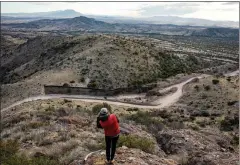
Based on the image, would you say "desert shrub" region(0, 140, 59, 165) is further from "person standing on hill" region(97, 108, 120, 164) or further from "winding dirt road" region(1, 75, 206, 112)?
"winding dirt road" region(1, 75, 206, 112)

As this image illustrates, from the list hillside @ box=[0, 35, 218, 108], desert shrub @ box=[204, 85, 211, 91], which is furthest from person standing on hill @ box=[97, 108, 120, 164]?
desert shrub @ box=[204, 85, 211, 91]

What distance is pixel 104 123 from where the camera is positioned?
12.4 metres

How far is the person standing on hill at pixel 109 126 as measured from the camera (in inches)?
484

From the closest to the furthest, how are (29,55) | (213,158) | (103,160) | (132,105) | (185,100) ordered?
(103,160) → (213,158) → (132,105) → (185,100) → (29,55)

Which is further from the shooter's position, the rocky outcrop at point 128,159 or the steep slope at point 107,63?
the steep slope at point 107,63

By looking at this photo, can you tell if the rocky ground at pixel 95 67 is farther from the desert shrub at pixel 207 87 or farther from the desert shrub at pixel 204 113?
the desert shrub at pixel 204 113

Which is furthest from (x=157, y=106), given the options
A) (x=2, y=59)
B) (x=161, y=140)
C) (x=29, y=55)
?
(x=2, y=59)

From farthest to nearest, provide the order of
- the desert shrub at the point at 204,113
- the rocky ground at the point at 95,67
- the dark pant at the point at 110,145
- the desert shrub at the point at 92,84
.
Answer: the rocky ground at the point at 95,67 → the desert shrub at the point at 92,84 → the desert shrub at the point at 204,113 → the dark pant at the point at 110,145

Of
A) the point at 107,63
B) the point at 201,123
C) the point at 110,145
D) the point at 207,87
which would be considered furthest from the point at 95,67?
the point at 110,145

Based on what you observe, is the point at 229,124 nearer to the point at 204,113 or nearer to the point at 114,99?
the point at 204,113

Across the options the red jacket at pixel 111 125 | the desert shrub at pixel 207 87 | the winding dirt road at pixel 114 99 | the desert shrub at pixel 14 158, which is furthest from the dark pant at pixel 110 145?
the desert shrub at pixel 207 87

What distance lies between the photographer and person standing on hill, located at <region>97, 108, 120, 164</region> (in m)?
12.3

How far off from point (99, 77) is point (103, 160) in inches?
2279

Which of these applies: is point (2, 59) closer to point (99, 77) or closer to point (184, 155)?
point (99, 77)
